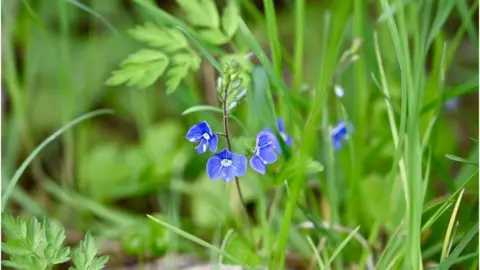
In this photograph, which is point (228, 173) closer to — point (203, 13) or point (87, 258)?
point (87, 258)

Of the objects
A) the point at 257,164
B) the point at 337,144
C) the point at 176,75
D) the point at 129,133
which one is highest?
the point at 176,75

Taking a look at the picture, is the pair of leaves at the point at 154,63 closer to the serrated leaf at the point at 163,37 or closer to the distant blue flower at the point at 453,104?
the serrated leaf at the point at 163,37

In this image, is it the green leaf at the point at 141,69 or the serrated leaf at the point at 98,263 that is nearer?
the serrated leaf at the point at 98,263

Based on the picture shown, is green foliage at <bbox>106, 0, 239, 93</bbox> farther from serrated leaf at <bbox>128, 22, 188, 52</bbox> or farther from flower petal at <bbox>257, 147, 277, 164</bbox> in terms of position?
flower petal at <bbox>257, 147, 277, 164</bbox>

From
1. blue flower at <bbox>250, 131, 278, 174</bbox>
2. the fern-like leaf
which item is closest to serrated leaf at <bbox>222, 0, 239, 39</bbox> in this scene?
blue flower at <bbox>250, 131, 278, 174</bbox>

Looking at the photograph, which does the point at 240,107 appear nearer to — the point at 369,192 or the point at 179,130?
the point at 179,130

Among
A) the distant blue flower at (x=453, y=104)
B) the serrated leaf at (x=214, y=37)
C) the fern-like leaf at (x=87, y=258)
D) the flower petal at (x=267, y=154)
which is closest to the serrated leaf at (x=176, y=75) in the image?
the serrated leaf at (x=214, y=37)

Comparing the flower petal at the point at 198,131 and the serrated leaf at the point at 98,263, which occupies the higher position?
the flower petal at the point at 198,131

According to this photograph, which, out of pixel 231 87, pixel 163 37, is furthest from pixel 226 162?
pixel 163 37
